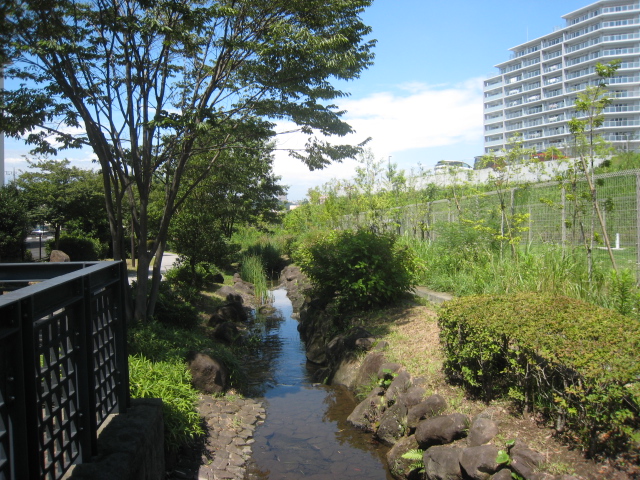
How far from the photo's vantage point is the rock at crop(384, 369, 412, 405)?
608 cm

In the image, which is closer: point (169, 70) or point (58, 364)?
point (58, 364)

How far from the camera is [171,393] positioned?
18.7 ft

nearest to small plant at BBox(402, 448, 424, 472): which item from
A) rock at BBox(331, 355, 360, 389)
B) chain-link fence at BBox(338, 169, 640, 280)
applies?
rock at BBox(331, 355, 360, 389)

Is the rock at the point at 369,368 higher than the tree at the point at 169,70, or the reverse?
the tree at the point at 169,70

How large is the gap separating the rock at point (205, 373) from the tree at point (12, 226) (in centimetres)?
1135

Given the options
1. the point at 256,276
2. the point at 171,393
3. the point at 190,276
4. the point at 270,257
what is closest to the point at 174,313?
the point at 171,393

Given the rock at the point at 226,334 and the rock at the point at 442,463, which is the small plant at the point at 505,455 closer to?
the rock at the point at 442,463

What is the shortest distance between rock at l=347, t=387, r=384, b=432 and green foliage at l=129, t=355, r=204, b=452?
198 centimetres

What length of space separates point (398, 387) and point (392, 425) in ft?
1.80

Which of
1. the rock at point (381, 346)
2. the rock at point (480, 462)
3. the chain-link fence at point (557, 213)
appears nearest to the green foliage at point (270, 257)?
the chain-link fence at point (557, 213)

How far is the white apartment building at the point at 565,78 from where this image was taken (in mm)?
70312

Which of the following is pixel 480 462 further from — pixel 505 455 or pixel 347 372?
pixel 347 372

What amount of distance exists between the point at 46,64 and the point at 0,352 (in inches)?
291

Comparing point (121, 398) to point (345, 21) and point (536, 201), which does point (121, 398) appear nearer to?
point (345, 21)
